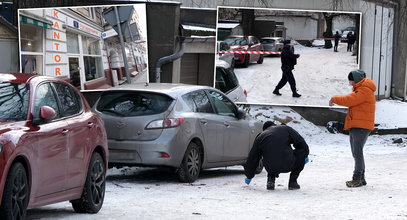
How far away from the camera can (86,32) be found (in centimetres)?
→ 1748

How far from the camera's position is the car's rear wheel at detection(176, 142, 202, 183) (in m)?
12.8

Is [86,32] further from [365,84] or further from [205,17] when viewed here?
[365,84]

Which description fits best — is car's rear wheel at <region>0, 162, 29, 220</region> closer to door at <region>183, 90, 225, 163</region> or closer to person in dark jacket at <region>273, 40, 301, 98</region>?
door at <region>183, 90, 225, 163</region>

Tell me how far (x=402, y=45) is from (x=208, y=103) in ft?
54.9

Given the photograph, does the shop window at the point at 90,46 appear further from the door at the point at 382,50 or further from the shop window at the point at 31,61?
the door at the point at 382,50

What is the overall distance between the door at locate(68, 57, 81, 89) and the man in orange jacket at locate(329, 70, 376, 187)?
6.87 metres

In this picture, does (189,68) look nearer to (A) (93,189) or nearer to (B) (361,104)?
(B) (361,104)

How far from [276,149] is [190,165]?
5.17 feet

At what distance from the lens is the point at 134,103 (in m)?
12.9

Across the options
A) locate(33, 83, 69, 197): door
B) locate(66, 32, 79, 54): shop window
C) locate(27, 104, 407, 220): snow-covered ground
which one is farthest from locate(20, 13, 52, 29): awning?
locate(33, 83, 69, 197): door

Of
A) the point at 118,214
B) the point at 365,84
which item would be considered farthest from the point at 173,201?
the point at 365,84

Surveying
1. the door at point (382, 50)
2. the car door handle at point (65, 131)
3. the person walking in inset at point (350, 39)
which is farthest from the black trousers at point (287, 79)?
the car door handle at point (65, 131)

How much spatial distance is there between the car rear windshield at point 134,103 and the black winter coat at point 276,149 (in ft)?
5.07

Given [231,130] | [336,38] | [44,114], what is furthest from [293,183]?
[336,38]
